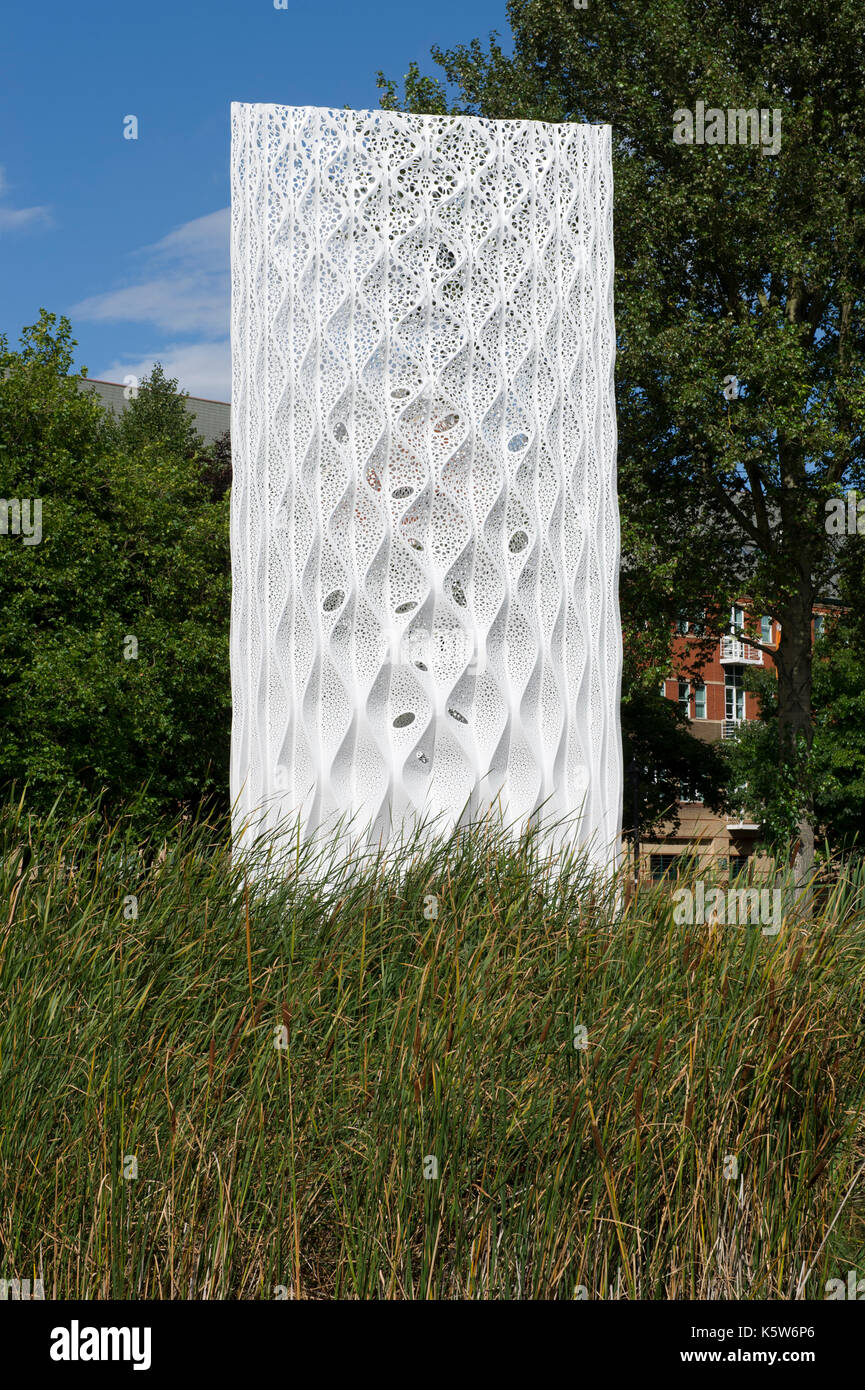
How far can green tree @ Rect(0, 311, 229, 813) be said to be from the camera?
712 inches

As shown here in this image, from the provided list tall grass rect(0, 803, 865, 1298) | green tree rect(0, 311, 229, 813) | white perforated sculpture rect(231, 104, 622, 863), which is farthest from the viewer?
green tree rect(0, 311, 229, 813)

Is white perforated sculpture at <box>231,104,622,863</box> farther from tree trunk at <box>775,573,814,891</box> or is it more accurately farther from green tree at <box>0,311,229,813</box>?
tree trunk at <box>775,573,814,891</box>

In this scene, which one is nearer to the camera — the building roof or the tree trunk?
the tree trunk

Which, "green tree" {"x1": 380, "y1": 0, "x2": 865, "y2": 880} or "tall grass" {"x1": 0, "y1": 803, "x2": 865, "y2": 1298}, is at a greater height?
"green tree" {"x1": 380, "y1": 0, "x2": 865, "y2": 880}

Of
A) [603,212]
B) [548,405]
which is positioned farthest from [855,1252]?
[603,212]

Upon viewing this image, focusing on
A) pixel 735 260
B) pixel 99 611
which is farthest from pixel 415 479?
pixel 99 611

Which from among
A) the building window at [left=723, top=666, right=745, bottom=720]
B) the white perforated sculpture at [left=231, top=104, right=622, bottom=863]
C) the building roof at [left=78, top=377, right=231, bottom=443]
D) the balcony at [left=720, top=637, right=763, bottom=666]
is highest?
the building roof at [left=78, top=377, right=231, bottom=443]

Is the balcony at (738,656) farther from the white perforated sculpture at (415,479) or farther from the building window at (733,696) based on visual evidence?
the white perforated sculpture at (415,479)

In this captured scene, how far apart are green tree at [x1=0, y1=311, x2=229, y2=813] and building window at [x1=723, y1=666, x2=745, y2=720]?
105 feet

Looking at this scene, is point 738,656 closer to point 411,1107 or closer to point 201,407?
point 201,407

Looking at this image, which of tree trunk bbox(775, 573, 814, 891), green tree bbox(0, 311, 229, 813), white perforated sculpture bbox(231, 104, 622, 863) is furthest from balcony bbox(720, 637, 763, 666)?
white perforated sculpture bbox(231, 104, 622, 863)

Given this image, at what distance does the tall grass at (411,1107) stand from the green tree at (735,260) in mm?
12573

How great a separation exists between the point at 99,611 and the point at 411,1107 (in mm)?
16804

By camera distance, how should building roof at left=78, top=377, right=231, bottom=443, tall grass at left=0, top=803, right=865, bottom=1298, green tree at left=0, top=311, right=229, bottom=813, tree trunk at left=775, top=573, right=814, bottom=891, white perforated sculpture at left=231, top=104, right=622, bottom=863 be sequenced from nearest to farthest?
tall grass at left=0, top=803, right=865, bottom=1298 → white perforated sculpture at left=231, top=104, right=622, bottom=863 → green tree at left=0, top=311, right=229, bottom=813 → tree trunk at left=775, top=573, right=814, bottom=891 → building roof at left=78, top=377, right=231, bottom=443
